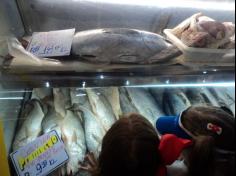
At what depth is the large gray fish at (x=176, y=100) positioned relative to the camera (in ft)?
3.14

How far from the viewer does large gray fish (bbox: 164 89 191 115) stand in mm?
958

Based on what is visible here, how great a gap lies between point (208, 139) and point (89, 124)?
0.56 meters

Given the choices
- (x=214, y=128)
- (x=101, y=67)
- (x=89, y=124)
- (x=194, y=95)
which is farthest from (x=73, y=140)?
(x=214, y=128)

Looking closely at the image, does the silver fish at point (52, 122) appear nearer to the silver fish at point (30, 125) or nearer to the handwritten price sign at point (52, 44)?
the silver fish at point (30, 125)

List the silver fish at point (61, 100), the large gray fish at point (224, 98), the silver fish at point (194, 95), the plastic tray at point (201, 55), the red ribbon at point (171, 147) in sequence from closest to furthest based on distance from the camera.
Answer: the large gray fish at point (224, 98)
the red ribbon at point (171, 147)
the plastic tray at point (201, 55)
the silver fish at point (194, 95)
the silver fish at point (61, 100)

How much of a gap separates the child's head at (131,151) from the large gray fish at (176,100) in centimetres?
27

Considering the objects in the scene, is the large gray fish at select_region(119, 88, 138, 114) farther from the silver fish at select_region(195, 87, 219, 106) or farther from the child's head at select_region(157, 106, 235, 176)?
the child's head at select_region(157, 106, 235, 176)

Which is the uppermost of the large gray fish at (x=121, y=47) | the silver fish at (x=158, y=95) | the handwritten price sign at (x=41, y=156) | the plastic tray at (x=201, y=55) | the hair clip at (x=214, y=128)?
the large gray fish at (x=121, y=47)

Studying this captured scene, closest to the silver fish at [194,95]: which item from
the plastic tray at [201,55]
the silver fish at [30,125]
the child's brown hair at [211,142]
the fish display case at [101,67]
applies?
the fish display case at [101,67]

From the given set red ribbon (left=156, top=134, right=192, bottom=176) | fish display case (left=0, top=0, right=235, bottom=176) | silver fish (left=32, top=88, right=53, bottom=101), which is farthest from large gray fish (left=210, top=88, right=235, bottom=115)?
silver fish (left=32, top=88, right=53, bottom=101)

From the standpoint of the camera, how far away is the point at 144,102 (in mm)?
1093

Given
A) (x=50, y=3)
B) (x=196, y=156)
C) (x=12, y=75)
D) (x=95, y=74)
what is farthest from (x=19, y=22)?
(x=196, y=156)

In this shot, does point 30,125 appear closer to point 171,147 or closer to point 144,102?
point 144,102

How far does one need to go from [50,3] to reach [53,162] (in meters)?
0.51
